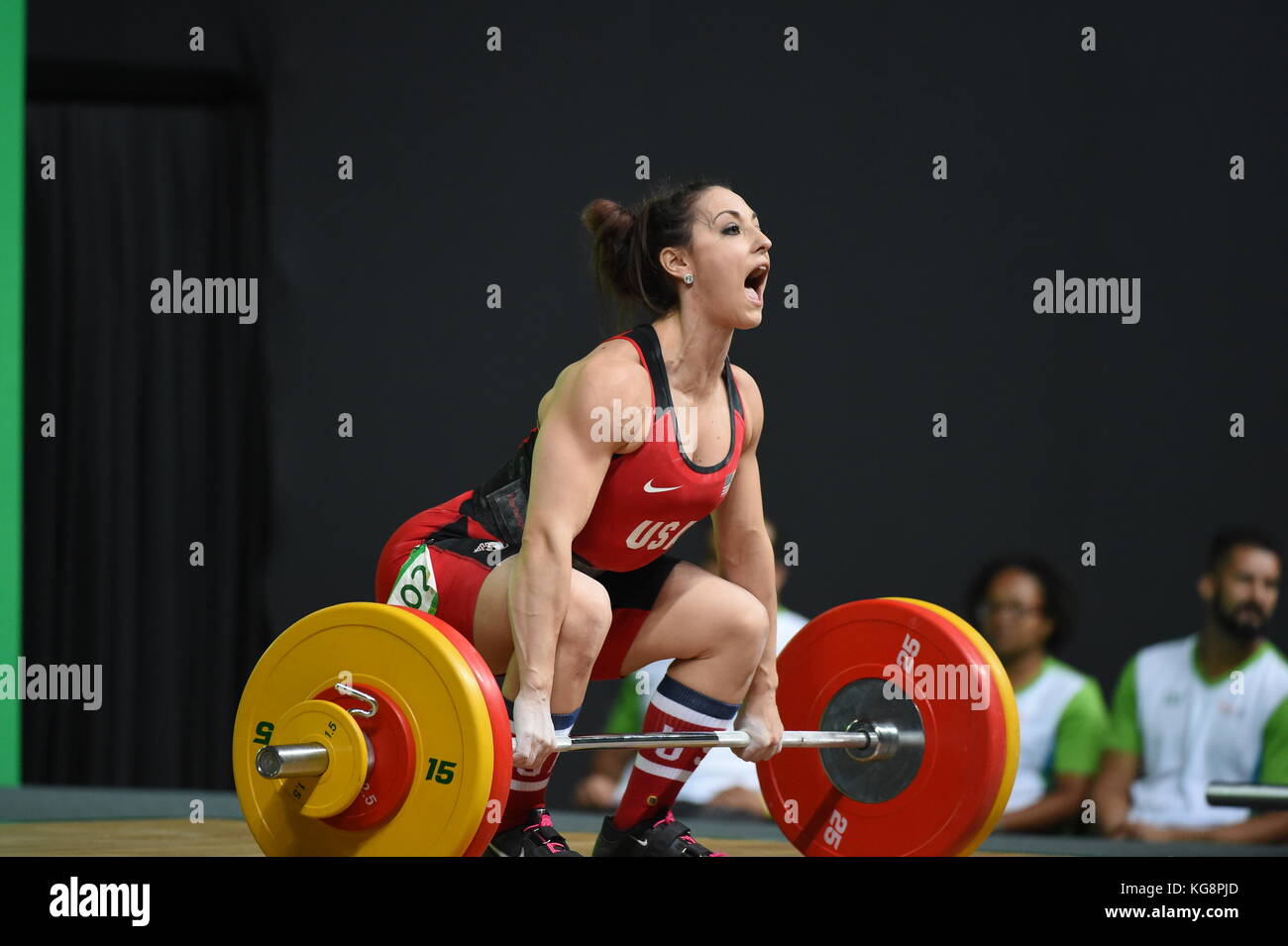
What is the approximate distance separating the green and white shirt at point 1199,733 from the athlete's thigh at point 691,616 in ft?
5.50

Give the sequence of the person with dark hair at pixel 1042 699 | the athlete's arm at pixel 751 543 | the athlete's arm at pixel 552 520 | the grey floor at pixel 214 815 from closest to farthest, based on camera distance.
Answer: the athlete's arm at pixel 552 520, the athlete's arm at pixel 751 543, the grey floor at pixel 214 815, the person with dark hair at pixel 1042 699

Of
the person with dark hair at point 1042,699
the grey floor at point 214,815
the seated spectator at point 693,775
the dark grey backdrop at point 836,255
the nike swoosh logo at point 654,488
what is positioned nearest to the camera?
the nike swoosh logo at point 654,488

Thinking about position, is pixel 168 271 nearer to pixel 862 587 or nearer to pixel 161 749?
pixel 161 749

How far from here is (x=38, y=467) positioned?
16.0 ft

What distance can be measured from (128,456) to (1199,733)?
330 cm

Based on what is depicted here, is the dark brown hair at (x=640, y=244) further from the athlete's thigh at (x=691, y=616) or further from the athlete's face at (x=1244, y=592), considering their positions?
the athlete's face at (x=1244, y=592)

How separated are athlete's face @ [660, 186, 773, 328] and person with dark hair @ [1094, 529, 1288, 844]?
1910 mm

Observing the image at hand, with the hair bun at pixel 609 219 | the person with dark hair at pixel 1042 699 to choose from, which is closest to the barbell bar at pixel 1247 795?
the hair bun at pixel 609 219

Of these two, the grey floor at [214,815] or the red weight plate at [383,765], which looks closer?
the red weight plate at [383,765]

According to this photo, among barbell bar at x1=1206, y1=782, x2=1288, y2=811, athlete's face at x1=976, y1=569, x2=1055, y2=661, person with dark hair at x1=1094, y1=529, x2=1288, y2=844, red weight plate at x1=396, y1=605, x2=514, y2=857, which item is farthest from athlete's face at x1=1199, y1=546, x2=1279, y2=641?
red weight plate at x1=396, y1=605, x2=514, y2=857

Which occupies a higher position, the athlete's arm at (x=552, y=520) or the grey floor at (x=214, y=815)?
the athlete's arm at (x=552, y=520)

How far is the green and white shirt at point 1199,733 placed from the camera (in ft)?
12.0

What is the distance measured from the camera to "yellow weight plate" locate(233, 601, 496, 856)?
211 cm

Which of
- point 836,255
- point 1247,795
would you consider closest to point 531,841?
point 1247,795
